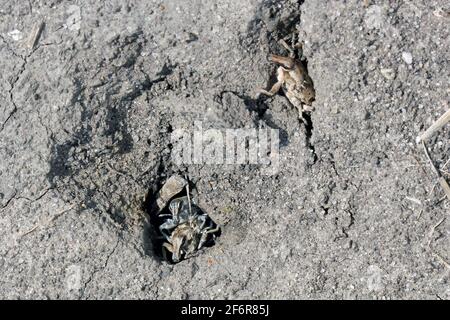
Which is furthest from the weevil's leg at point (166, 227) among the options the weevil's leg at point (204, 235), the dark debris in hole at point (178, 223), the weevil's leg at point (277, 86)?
the weevil's leg at point (277, 86)

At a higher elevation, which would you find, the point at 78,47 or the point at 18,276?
the point at 78,47

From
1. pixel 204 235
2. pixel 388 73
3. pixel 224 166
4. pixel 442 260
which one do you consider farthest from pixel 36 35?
pixel 442 260

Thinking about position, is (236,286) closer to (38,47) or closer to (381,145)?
(381,145)

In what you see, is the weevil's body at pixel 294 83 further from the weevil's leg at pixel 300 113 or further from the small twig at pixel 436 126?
the small twig at pixel 436 126

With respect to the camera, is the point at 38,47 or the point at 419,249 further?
the point at 38,47

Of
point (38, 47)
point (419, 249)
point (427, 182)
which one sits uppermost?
point (38, 47)

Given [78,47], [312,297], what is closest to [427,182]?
[312,297]

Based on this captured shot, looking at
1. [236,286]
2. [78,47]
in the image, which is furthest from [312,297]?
[78,47]
